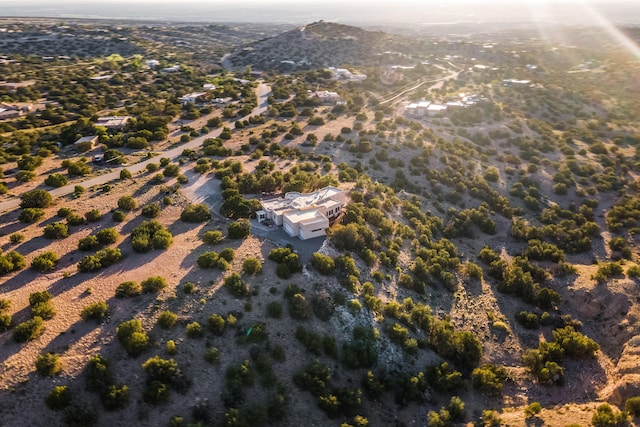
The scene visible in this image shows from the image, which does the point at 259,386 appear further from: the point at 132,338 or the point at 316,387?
the point at 132,338

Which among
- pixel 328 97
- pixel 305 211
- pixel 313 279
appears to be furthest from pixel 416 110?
pixel 313 279

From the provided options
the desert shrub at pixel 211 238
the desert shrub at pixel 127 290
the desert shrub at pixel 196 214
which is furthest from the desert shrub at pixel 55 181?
the desert shrub at pixel 127 290

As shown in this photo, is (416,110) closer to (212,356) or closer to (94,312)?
(212,356)

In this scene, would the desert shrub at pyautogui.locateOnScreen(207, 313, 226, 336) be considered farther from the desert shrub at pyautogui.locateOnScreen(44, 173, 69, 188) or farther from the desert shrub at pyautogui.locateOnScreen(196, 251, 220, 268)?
the desert shrub at pyautogui.locateOnScreen(44, 173, 69, 188)

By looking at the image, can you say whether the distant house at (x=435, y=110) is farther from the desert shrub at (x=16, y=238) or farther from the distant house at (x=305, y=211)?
the desert shrub at (x=16, y=238)

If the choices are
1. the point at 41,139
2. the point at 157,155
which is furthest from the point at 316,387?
the point at 41,139
